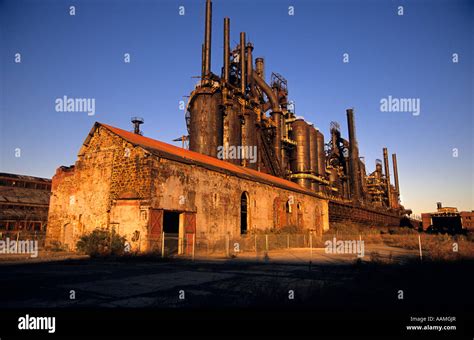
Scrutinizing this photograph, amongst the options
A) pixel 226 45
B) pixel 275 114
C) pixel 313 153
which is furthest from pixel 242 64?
pixel 313 153

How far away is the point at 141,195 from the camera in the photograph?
16.0 metres

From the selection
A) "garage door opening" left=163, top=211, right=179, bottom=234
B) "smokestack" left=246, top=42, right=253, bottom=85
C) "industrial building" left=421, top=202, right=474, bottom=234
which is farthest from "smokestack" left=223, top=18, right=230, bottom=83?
"industrial building" left=421, top=202, right=474, bottom=234

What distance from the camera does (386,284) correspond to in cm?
775

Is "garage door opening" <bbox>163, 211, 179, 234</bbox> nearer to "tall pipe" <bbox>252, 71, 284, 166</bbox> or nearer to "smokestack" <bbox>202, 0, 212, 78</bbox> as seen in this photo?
"smokestack" <bbox>202, 0, 212, 78</bbox>

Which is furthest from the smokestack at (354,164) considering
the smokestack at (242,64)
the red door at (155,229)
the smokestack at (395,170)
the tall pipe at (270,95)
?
the red door at (155,229)

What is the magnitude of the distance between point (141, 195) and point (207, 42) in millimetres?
22960

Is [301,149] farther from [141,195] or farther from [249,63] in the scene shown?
[141,195]

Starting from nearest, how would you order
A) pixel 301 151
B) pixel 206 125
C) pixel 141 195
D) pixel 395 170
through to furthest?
pixel 141 195
pixel 206 125
pixel 301 151
pixel 395 170

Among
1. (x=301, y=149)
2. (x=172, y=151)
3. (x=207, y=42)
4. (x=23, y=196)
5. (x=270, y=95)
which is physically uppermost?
(x=207, y=42)

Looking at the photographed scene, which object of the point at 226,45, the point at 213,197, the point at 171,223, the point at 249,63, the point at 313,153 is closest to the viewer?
the point at 213,197

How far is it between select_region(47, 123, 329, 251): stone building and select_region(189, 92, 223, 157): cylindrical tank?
27.2 feet

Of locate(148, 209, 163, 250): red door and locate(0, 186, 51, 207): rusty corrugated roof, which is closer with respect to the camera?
locate(148, 209, 163, 250): red door

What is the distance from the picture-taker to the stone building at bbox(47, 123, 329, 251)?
52.4ft

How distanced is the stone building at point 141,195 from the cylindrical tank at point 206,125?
8.30 meters
